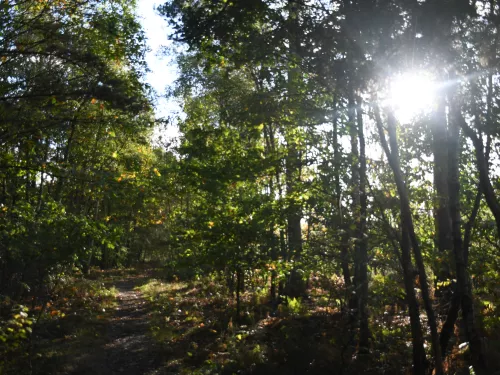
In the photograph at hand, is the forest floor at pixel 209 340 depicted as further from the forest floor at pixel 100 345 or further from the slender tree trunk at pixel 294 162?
the slender tree trunk at pixel 294 162

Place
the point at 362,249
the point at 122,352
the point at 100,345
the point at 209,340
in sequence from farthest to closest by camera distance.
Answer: the point at 209,340
the point at 100,345
the point at 122,352
the point at 362,249

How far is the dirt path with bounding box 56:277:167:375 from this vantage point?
970cm

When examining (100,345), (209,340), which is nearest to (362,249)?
(209,340)

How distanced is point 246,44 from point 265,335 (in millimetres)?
7640

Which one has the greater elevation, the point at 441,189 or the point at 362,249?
the point at 441,189

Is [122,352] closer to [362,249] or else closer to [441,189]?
[362,249]

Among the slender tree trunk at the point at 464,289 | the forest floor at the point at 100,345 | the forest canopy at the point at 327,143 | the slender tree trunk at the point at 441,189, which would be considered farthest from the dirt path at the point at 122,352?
the slender tree trunk at the point at 441,189

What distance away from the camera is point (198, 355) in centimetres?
1071

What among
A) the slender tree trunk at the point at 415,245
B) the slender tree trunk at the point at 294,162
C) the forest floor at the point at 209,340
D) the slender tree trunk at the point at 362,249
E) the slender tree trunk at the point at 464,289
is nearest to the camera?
the slender tree trunk at the point at 415,245

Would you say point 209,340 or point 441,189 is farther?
point 209,340

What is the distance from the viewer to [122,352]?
444 inches

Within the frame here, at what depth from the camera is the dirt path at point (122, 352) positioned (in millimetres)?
9703

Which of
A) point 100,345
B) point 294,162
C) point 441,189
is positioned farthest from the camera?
point 100,345

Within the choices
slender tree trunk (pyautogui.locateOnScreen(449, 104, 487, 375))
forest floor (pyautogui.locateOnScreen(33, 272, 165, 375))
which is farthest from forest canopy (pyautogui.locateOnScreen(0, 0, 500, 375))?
forest floor (pyautogui.locateOnScreen(33, 272, 165, 375))
